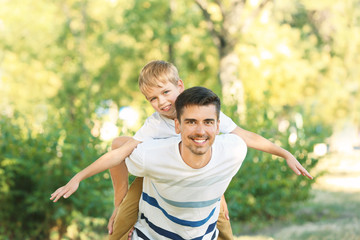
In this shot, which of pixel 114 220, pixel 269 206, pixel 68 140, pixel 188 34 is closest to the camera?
pixel 114 220

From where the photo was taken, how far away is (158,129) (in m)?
3.25

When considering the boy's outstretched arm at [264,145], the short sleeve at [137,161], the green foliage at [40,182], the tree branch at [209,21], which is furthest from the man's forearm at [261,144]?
the tree branch at [209,21]

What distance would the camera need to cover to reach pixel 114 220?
3.47 meters

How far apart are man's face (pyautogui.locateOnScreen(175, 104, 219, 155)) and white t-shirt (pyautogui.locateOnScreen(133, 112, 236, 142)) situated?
0.48 meters

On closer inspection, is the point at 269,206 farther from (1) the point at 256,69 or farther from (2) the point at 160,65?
(1) the point at 256,69

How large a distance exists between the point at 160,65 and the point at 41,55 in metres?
18.6

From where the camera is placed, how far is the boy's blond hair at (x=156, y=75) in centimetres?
320

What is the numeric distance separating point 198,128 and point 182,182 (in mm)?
357

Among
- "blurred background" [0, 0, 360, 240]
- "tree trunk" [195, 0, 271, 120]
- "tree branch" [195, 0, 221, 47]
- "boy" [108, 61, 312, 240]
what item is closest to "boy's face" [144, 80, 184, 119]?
"boy" [108, 61, 312, 240]

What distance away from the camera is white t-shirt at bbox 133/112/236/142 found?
319 centimetres

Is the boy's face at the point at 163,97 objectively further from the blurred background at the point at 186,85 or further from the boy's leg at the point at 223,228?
the blurred background at the point at 186,85

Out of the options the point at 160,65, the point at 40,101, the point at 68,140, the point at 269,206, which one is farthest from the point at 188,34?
the point at 160,65

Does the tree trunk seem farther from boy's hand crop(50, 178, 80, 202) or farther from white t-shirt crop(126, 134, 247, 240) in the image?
boy's hand crop(50, 178, 80, 202)

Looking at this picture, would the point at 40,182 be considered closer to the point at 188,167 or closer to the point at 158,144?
the point at 158,144
